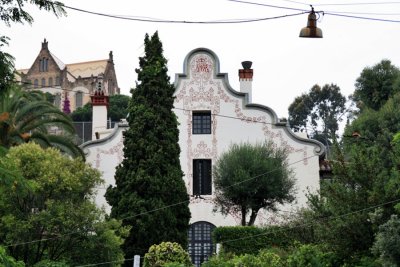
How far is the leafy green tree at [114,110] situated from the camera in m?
97.8

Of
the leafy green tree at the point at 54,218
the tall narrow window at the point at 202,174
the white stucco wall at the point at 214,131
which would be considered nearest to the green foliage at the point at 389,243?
the leafy green tree at the point at 54,218

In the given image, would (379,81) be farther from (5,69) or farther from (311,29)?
(5,69)

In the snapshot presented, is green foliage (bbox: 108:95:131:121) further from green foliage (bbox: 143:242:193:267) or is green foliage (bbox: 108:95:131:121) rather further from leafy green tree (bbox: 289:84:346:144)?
green foliage (bbox: 143:242:193:267)

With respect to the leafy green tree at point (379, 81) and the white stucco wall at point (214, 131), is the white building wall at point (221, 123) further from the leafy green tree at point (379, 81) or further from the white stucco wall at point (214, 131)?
the leafy green tree at point (379, 81)

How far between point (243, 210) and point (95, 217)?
35.9ft

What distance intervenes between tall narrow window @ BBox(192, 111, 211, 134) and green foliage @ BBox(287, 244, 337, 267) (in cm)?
1598

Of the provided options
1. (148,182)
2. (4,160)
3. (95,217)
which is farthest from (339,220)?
(4,160)

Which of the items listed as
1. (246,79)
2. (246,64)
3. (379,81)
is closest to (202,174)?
(246,79)

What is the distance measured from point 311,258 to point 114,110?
78.4m

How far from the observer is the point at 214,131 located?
3859cm

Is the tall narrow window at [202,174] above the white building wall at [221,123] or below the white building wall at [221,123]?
below

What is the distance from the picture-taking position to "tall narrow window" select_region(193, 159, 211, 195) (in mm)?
38250

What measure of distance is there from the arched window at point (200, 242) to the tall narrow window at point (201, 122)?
166 inches

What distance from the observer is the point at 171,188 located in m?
29.6
